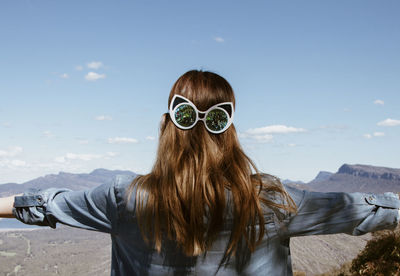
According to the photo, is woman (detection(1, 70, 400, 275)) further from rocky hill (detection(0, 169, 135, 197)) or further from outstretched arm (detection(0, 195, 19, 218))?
rocky hill (detection(0, 169, 135, 197))

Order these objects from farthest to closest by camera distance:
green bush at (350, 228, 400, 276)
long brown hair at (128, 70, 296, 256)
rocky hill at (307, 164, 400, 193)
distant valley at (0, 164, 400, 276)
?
rocky hill at (307, 164, 400, 193) → distant valley at (0, 164, 400, 276) → green bush at (350, 228, 400, 276) → long brown hair at (128, 70, 296, 256)

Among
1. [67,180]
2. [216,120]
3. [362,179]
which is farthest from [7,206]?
[67,180]

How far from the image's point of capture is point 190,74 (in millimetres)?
1616

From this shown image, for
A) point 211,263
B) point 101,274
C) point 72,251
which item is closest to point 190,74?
point 211,263

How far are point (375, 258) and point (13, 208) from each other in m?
5.50

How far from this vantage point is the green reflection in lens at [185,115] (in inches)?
62.5

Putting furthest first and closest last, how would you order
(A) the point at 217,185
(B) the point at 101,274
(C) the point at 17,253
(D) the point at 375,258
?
(C) the point at 17,253 → (B) the point at 101,274 → (D) the point at 375,258 → (A) the point at 217,185

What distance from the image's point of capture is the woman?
144 cm

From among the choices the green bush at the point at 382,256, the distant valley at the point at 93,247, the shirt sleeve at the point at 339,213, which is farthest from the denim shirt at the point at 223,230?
the distant valley at the point at 93,247

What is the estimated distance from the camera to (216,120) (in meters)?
1.57

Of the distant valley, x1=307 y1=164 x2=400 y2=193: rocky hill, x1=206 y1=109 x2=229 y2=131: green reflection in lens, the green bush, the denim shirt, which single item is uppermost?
x1=206 y1=109 x2=229 y2=131: green reflection in lens

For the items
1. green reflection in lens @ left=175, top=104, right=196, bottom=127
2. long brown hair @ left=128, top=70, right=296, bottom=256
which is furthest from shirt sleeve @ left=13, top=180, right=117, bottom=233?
green reflection in lens @ left=175, top=104, right=196, bottom=127

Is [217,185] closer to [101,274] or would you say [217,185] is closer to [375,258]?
[375,258]

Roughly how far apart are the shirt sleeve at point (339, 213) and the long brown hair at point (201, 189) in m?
0.07
